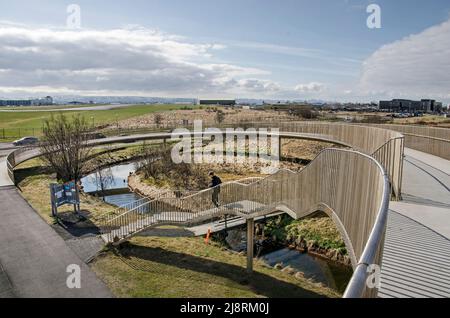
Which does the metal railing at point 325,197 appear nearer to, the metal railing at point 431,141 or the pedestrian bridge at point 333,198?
the pedestrian bridge at point 333,198

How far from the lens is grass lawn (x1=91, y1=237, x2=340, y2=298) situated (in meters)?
12.1

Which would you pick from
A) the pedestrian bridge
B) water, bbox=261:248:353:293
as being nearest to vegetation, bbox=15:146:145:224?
the pedestrian bridge

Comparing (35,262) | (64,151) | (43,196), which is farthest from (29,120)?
(35,262)

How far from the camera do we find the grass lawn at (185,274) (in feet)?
39.8

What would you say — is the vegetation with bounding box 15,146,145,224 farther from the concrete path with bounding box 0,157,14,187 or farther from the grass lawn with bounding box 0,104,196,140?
the grass lawn with bounding box 0,104,196,140

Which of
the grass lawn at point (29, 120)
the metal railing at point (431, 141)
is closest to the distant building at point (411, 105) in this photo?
the grass lawn at point (29, 120)

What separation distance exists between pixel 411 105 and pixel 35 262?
16475cm

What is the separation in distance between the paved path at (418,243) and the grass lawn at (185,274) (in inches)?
200

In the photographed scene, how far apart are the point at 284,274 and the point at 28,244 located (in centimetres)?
1065

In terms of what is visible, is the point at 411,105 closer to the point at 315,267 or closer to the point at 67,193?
the point at 315,267

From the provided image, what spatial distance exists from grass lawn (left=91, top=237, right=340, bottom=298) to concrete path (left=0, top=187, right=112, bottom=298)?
87 centimetres

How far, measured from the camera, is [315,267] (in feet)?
61.3

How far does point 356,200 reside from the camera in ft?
31.7

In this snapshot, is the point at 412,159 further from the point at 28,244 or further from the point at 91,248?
the point at 28,244
